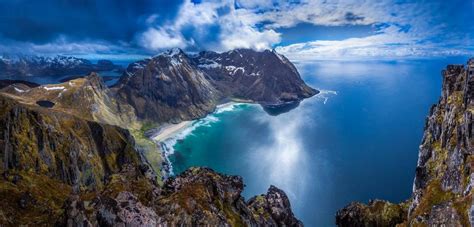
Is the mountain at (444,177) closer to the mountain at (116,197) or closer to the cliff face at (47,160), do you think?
the mountain at (116,197)

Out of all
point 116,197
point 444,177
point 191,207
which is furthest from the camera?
point 444,177

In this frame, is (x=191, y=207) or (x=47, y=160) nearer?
(x=191, y=207)

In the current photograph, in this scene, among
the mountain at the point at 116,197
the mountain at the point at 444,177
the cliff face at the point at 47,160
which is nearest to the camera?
the mountain at the point at 116,197

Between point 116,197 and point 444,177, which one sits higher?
point 444,177

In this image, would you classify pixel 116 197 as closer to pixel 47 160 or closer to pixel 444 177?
pixel 444 177

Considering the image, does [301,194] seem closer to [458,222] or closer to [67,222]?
[458,222]

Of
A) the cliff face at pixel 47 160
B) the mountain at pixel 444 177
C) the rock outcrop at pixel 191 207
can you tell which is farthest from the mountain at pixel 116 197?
the mountain at pixel 444 177

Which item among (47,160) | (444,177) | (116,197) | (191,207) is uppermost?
(444,177)

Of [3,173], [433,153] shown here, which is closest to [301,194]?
[433,153]

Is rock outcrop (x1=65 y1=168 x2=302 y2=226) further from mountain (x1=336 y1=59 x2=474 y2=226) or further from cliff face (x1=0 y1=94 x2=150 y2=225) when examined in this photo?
mountain (x1=336 y1=59 x2=474 y2=226)

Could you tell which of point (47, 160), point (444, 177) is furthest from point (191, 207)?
point (47, 160)
